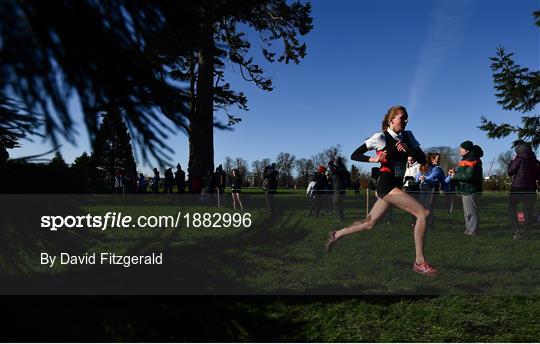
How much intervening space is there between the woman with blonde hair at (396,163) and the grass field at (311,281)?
0.50 metres

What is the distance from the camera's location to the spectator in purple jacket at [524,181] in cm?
886

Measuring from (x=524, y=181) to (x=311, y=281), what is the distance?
21.4 ft

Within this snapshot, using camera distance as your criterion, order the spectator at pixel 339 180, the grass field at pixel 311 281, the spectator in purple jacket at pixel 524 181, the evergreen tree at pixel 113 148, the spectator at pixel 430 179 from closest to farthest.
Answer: the evergreen tree at pixel 113 148 → the grass field at pixel 311 281 → the spectator in purple jacket at pixel 524 181 → the spectator at pixel 430 179 → the spectator at pixel 339 180

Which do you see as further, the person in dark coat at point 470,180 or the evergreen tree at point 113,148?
the person in dark coat at point 470,180

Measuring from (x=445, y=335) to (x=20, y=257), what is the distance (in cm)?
318

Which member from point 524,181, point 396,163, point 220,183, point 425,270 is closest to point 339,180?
point 524,181

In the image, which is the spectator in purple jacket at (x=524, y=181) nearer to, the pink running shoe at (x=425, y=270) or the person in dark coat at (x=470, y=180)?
the person in dark coat at (x=470, y=180)

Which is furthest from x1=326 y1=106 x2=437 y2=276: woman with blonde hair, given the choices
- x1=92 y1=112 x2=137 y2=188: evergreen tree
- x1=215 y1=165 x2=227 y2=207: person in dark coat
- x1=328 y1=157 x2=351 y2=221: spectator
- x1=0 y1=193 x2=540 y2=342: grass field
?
x1=215 y1=165 x2=227 y2=207: person in dark coat

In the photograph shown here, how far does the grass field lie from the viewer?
190 cm

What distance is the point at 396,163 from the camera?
5160 mm

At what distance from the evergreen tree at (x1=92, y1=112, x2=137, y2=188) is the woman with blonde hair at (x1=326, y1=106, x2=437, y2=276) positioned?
3743 mm

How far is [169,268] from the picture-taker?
80.7 inches

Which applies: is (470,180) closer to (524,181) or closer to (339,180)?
(524,181)

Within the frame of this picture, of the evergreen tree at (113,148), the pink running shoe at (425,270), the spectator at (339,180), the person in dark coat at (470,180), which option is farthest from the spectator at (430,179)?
the evergreen tree at (113,148)
